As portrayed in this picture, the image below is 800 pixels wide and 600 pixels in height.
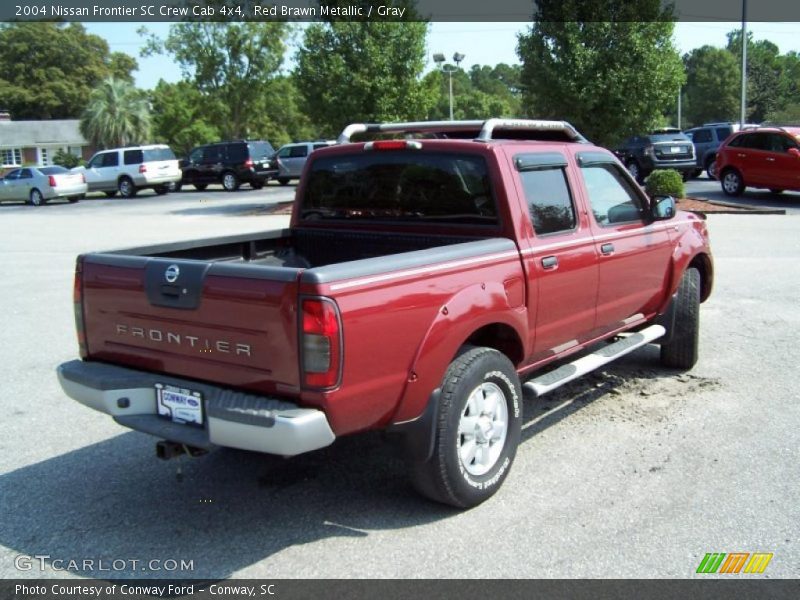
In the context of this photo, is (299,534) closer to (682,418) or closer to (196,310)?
(196,310)

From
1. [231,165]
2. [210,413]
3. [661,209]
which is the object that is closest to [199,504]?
[210,413]

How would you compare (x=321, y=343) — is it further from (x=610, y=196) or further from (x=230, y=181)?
(x=230, y=181)

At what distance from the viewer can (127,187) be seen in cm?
3303

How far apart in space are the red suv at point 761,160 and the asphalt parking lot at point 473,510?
14437mm

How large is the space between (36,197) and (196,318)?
105 ft

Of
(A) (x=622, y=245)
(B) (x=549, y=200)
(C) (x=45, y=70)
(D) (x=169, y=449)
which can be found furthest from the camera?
(C) (x=45, y=70)

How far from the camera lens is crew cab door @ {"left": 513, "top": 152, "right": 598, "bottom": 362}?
4613 millimetres

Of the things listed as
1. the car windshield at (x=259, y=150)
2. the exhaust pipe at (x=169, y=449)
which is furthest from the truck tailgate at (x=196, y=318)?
the car windshield at (x=259, y=150)

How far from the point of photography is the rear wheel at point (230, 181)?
32.6 metres

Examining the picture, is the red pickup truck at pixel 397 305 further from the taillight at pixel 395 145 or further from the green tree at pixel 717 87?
the green tree at pixel 717 87

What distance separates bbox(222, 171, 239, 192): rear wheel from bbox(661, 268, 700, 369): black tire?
92.1ft

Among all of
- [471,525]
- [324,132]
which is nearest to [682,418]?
[471,525]

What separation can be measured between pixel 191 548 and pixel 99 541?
1.56 ft

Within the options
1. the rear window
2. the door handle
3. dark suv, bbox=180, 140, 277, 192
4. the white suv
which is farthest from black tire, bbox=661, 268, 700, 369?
the white suv
